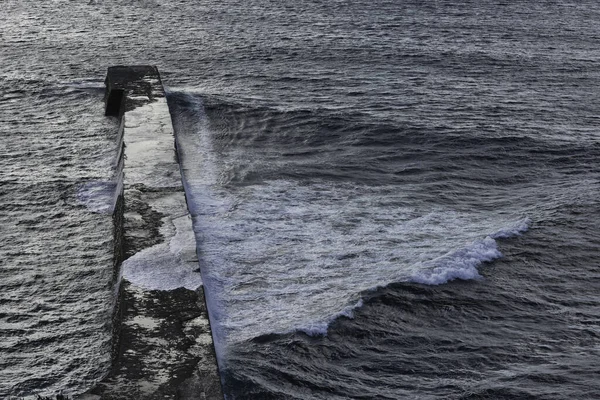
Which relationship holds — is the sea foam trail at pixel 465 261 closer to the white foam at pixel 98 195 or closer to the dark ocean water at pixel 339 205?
the dark ocean water at pixel 339 205

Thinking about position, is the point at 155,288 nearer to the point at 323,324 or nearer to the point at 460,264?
the point at 323,324

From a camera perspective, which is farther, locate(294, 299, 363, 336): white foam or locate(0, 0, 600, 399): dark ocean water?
locate(294, 299, 363, 336): white foam

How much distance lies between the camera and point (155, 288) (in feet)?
33.2

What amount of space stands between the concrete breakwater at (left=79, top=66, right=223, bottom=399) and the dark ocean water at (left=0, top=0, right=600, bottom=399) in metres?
0.68

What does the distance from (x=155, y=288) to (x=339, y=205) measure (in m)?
5.17

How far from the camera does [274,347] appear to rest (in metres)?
10.0

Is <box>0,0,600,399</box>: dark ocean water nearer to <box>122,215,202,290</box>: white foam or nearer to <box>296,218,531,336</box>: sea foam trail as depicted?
<box>296,218,531,336</box>: sea foam trail

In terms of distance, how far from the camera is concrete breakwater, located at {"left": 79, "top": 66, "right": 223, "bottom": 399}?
327 inches

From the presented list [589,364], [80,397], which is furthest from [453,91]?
[80,397]

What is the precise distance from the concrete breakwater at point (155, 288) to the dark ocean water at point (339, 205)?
0.68 m

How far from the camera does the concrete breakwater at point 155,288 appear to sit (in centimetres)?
831

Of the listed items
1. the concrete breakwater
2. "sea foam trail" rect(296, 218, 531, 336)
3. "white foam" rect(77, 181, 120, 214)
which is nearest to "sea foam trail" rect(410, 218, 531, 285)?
"sea foam trail" rect(296, 218, 531, 336)

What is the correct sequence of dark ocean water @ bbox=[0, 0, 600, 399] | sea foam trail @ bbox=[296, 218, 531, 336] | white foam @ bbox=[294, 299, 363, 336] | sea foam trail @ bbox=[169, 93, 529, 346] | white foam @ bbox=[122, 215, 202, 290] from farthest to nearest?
sea foam trail @ bbox=[296, 218, 531, 336] < sea foam trail @ bbox=[169, 93, 529, 346] < white foam @ bbox=[294, 299, 363, 336] < white foam @ bbox=[122, 215, 202, 290] < dark ocean water @ bbox=[0, 0, 600, 399]

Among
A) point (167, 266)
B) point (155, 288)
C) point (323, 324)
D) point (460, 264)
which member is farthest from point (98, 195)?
point (460, 264)
